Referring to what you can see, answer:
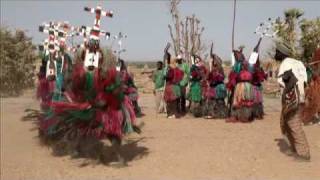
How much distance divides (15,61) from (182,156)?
1421 centimetres

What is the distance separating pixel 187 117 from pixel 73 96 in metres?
5.61

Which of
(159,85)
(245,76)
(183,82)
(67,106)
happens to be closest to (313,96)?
(245,76)

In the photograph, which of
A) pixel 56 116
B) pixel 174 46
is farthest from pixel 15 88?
pixel 56 116

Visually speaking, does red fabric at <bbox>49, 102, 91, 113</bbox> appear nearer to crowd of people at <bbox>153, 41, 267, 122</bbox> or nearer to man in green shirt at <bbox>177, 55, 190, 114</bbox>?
crowd of people at <bbox>153, 41, 267, 122</bbox>

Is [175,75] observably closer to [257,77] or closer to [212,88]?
[212,88]

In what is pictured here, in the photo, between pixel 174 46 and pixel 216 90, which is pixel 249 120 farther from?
pixel 174 46

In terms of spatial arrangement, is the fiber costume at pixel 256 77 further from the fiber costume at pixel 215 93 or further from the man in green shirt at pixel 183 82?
the man in green shirt at pixel 183 82

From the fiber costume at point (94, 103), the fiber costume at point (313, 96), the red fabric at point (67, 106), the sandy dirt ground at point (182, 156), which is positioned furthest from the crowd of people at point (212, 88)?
the red fabric at point (67, 106)

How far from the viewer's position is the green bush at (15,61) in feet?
69.8

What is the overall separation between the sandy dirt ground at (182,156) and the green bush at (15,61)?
381 inches

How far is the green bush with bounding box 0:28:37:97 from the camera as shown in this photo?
21266mm

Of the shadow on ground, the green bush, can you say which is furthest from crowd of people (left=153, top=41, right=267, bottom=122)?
the green bush

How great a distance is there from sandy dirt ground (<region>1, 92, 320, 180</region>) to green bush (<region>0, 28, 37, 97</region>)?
967 cm

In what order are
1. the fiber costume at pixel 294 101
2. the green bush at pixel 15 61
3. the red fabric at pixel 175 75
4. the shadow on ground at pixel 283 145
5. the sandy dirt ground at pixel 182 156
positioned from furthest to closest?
the green bush at pixel 15 61, the red fabric at pixel 175 75, the shadow on ground at pixel 283 145, the fiber costume at pixel 294 101, the sandy dirt ground at pixel 182 156
